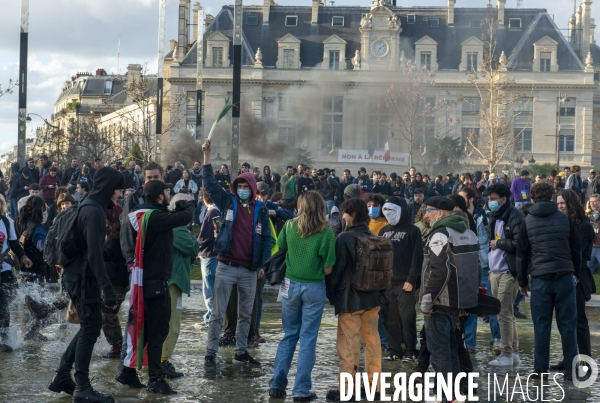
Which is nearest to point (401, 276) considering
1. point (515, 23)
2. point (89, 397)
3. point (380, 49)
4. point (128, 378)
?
point (128, 378)

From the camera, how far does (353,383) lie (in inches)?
302

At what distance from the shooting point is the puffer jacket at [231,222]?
354 inches

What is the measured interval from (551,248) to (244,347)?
3247 mm

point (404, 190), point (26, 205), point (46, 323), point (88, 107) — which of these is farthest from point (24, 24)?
point (88, 107)

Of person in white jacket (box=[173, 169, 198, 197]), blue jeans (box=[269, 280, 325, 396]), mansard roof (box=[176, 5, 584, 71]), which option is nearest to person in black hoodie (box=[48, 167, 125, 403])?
blue jeans (box=[269, 280, 325, 396])

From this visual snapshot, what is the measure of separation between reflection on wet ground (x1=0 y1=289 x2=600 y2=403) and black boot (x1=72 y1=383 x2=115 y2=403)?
0.27m

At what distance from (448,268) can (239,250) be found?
242 cm

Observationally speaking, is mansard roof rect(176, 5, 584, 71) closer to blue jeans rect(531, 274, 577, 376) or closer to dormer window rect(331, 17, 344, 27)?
dormer window rect(331, 17, 344, 27)

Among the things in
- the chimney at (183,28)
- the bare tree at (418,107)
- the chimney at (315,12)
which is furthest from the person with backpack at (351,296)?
the chimney at (315,12)

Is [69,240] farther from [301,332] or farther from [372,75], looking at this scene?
[372,75]

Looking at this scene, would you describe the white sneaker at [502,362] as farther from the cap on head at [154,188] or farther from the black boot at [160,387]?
the cap on head at [154,188]

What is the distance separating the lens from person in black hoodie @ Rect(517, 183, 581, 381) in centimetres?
851

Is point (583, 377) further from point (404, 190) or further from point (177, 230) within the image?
point (404, 190)

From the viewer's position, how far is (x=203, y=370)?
876cm
